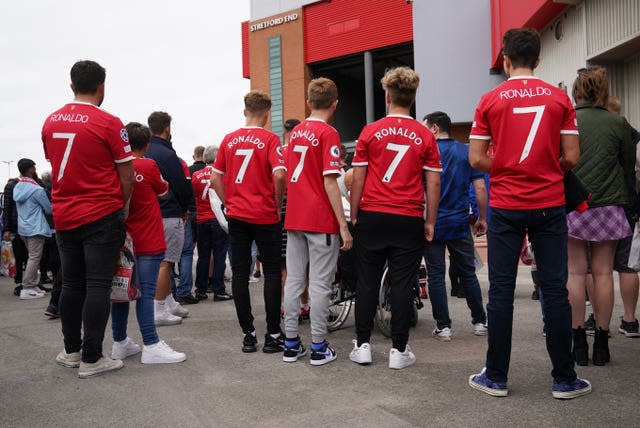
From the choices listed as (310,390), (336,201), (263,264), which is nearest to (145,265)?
(263,264)

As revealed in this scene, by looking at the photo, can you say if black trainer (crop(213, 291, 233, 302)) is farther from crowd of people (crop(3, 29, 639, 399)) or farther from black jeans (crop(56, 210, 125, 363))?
black jeans (crop(56, 210, 125, 363))

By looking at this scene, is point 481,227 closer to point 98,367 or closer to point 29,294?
point 98,367

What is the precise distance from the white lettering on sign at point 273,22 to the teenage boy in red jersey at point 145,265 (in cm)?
2368

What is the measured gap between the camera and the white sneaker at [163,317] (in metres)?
6.05

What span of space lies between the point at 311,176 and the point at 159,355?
1708 millimetres

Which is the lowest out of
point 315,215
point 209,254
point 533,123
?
point 209,254

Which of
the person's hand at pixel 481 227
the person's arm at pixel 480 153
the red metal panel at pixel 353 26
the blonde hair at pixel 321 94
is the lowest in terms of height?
the person's hand at pixel 481 227

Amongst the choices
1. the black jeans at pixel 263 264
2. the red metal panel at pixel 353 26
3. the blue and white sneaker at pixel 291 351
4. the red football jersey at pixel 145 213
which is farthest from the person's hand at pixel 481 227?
the red metal panel at pixel 353 26

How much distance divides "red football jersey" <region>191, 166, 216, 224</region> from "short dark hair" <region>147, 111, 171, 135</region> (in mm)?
1467

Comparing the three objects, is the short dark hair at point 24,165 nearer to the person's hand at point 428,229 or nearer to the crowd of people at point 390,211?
the crowd of people at point 390,211

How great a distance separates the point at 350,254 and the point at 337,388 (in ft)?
5.43

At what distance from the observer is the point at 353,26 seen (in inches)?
993

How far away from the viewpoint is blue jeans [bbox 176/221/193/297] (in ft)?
24.6

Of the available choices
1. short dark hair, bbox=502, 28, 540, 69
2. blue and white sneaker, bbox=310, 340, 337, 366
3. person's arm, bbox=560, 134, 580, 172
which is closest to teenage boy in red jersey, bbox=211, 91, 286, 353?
blue and white sneaker, bbox=310, 340, 337, 366
